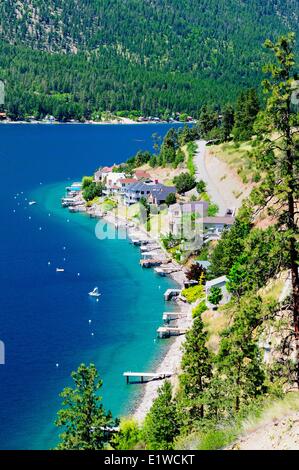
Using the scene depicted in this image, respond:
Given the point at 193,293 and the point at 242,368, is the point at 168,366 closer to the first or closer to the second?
the point at 193,293

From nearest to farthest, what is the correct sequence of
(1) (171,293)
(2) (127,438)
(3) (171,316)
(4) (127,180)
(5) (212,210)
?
(2) (127,438)
(3) (171,316)
(1) (171,293)
(5) (212,210)
(4) (127,180)

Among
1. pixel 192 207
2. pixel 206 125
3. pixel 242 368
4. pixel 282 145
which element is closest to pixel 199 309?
pixel 242 368

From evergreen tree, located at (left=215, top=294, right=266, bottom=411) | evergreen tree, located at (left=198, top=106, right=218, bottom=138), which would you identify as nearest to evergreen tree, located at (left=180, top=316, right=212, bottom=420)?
evergreen tree, located at (left=215, top=294, right=266, bottom=411)

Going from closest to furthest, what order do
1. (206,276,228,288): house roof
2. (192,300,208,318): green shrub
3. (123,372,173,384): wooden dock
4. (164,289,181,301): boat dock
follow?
(123,372,173,384): wooden dock, (192,300,208,318): green shrub, (206,276,228,288): house roof, (164,289,181,301): boat dock

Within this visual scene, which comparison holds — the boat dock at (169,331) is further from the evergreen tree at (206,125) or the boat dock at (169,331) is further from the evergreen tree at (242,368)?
the evergreen tree at (206,125)

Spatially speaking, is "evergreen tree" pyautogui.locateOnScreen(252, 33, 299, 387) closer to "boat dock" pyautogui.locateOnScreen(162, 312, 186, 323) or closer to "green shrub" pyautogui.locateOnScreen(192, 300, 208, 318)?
"green shrub" pyautogui.locateOnScreen(192, 300, 208, 318)

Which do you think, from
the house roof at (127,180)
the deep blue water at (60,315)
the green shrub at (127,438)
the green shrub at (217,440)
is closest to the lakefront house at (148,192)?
the house roof at (127,180)

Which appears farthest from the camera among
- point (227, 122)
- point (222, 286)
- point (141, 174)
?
point (141, 174)

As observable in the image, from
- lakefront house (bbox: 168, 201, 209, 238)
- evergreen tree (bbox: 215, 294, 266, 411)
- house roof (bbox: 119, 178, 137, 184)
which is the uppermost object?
house roof (bbox: 119, 178, 137, 184)

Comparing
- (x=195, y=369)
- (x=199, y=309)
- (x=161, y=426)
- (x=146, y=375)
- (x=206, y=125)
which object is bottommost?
(x=161, y=426)
